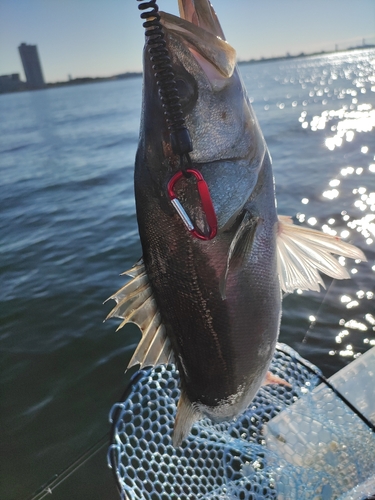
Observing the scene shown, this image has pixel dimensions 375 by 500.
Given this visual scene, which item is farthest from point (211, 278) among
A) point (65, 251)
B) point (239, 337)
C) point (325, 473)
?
point (65, 251)

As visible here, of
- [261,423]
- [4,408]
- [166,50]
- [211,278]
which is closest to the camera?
[166,50]

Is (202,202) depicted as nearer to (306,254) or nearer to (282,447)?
(306,254)

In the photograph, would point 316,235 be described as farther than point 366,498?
No

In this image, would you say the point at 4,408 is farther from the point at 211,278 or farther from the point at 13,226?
the point at 13,226

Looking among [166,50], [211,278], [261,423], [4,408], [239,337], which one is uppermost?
[166,50]

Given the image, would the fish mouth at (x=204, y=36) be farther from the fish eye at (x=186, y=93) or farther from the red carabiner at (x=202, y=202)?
the red carabiner at (x=202, y=202)

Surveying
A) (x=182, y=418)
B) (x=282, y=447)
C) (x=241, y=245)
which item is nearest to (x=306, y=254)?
(x=241, y=245)

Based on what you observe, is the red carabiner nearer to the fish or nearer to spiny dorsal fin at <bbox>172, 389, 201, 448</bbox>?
the fish
